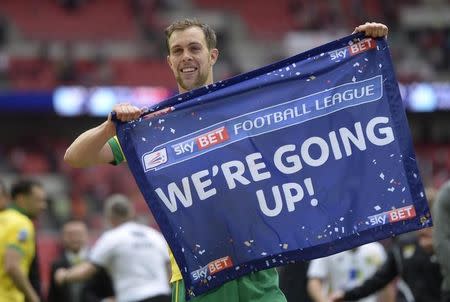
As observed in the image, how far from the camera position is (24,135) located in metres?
28.5

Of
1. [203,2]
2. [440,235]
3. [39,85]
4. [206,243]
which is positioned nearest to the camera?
[206,243]

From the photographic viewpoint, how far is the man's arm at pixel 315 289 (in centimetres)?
923

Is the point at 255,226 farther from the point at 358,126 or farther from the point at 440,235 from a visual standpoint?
the point at 440,235

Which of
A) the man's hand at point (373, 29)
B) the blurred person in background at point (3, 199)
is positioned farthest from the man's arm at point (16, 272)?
the man's hand at point (373, 29)

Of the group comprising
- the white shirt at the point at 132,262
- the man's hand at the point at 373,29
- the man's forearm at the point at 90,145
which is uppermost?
the man's hand at the point at 373,29

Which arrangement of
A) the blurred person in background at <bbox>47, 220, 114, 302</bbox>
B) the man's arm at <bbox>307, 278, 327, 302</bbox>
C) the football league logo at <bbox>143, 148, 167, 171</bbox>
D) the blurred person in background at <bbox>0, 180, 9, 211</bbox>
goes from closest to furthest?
1. the football league logo at <bbox>143, 148, 167, 171</bbox>
2. the blurred person in background at <bbox>0, 180, 9, 211</bbox>
3. the man's arm at <bbox>307, 278, 327, 302</bbox>
4. the blurred person in background at <bbox>47, 220, 114, 302</bbox>

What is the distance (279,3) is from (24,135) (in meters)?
8.45

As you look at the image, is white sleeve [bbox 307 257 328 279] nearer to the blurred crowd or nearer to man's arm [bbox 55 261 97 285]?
man's arm [bbox 55 261 97 285]

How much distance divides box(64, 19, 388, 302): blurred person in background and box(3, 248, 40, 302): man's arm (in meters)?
3.56

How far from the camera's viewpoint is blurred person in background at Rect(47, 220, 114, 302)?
10.8 metres

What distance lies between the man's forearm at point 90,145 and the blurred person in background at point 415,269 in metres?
3.64

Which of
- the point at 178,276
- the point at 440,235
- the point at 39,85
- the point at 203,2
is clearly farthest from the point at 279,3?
the point at 178,276

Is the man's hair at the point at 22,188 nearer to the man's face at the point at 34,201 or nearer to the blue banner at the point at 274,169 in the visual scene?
the man's face at the point at 34,201

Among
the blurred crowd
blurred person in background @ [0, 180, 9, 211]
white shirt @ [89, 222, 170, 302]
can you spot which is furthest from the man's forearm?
the blurred crowd
